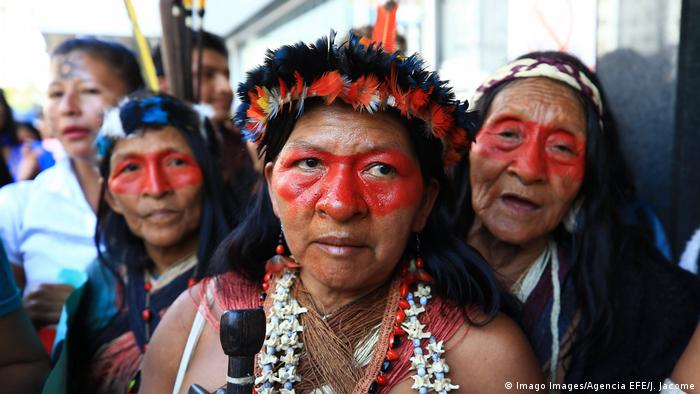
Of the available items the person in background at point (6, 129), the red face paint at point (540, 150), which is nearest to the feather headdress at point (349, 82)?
the red face paint at point (540, 150)

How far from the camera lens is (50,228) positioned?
2.96m

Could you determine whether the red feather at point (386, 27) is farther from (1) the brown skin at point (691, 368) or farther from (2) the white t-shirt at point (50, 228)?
(2) the white t-shirt at point (50, 228)

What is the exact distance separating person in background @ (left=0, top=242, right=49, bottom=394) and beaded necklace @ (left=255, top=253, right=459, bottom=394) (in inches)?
31.8

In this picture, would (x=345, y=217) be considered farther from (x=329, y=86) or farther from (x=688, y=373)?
(x=688, y=373)

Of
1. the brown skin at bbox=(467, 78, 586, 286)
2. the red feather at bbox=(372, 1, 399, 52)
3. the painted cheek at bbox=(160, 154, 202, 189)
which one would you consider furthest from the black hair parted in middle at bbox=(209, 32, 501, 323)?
the painted cheek at bbox=(160, 154, 202, 189)

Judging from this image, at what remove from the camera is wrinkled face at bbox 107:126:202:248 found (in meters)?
2.39

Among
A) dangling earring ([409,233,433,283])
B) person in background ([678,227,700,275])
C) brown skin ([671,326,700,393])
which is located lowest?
brown skin ([671,326,700,393])

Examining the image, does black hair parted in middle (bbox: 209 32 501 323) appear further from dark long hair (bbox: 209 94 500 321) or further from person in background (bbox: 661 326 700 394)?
person in background (bbox: 661 326 700 394)

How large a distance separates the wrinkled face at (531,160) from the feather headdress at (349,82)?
72 centimetres

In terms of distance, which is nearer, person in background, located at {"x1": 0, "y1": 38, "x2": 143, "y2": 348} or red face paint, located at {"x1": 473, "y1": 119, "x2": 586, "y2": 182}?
red face paint, located at {"x1": 473, "y1": 119, "x2": 586, "y2": 182}

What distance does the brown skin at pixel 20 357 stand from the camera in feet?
5.90

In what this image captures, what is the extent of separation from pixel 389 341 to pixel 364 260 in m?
0.24

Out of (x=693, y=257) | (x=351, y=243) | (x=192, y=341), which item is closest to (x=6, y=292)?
(x=192, y=341)

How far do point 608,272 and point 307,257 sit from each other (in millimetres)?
1193
